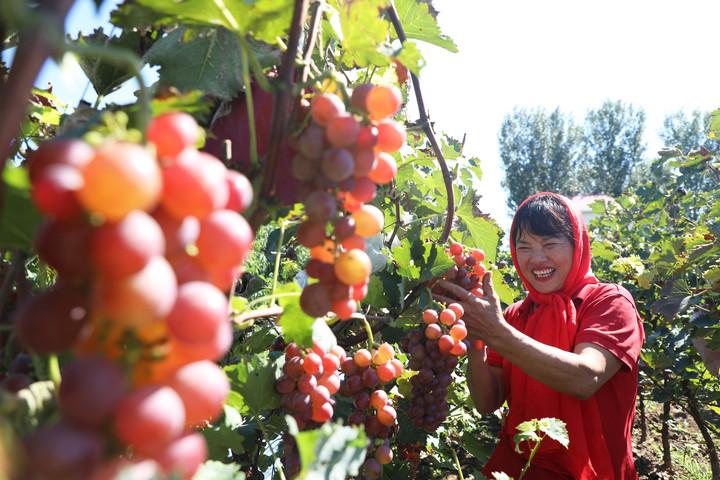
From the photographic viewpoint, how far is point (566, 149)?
3325cm

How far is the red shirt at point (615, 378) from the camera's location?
6.45 feet

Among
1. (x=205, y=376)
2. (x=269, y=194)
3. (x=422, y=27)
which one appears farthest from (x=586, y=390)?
(x=205, y=376)

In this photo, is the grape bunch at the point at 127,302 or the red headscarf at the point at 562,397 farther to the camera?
the red headscarf at the point at 562,397

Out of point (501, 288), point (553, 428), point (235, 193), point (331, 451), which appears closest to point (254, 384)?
point (331, 451)

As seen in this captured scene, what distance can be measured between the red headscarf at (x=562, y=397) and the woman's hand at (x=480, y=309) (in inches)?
18.6

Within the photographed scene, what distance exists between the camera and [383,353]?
3.76 ft

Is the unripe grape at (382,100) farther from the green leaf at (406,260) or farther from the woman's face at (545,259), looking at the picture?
the woman's face at (545,259)

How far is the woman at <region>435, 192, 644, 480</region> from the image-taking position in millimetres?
1855

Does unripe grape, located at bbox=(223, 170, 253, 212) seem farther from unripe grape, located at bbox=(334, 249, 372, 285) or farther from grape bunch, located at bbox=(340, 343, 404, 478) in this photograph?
grape bunch, located at bbox=(340, 343, 404, 478)

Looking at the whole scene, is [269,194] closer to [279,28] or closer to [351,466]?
[279,28]

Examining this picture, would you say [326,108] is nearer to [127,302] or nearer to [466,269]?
[127,302]

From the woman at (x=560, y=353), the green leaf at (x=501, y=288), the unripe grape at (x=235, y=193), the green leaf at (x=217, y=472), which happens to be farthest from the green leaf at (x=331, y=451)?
the green leaf at (x=501, y=288)

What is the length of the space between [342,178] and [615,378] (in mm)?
1879

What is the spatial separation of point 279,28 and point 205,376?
43 cm
